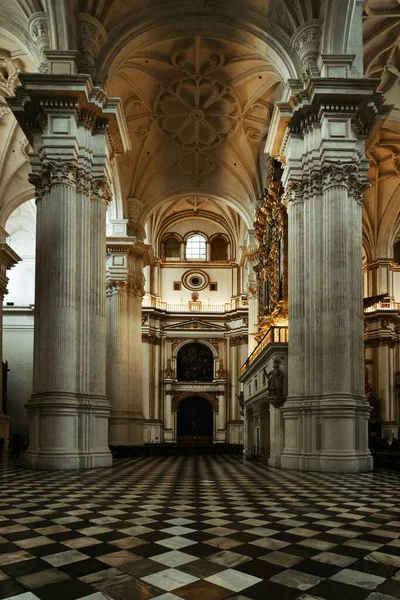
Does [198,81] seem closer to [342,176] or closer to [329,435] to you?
[342,176]

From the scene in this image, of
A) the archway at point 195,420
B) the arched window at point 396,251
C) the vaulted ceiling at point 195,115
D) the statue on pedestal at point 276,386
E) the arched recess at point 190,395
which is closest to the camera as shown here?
the statue on pedestal at point 276,386

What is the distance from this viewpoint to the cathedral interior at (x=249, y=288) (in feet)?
17.5

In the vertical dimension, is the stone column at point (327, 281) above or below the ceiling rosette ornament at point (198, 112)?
below

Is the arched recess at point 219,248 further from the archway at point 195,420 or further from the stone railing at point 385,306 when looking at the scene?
the stone railing at point 385,306

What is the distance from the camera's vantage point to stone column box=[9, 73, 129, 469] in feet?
48.2

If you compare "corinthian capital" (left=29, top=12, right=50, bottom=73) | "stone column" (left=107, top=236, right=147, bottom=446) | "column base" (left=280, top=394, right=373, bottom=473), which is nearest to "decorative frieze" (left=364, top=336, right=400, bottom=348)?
"stone column" (left=107, top=236, right=147, bottom=446)

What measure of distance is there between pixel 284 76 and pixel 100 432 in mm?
11483

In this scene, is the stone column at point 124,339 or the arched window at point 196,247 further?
the arched window at point 196,247

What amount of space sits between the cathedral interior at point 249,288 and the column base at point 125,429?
0.10 metres

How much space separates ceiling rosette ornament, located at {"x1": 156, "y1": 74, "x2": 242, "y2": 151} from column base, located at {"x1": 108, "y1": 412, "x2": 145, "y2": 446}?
12595 millimetres

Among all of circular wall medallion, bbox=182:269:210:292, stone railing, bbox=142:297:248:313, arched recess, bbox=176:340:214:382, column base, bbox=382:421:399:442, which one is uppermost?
circular wall medallion, bbox=182:269:210:292

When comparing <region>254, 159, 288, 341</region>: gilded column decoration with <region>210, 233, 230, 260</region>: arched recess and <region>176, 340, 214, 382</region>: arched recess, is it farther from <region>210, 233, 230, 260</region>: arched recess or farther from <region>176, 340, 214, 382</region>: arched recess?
<region>210, 233, 230, 260</region>: arched recess

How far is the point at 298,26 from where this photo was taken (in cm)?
1727

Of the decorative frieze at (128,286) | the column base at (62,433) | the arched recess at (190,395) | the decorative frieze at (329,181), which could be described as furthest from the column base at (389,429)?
the column base at (62,433)
